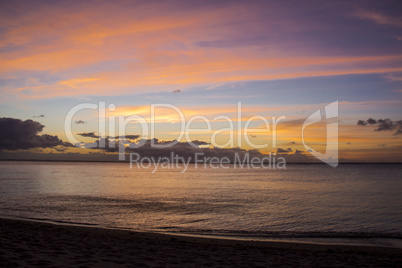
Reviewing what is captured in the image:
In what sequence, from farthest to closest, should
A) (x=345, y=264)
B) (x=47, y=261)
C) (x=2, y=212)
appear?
(x=2, y=212), (x=345, y=264), (x=47, y=261)

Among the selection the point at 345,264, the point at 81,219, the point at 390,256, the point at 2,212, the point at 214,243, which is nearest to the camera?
the point at 345,264

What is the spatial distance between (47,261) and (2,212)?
2319cm

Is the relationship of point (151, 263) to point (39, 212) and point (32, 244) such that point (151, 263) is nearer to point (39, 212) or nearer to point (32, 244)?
point (32, 244)

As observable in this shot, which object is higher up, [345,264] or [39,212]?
[345,264]

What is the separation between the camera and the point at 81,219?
26.1 meters

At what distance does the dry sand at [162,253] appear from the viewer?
11000mm

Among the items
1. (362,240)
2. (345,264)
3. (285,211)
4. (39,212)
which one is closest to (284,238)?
(362,240)

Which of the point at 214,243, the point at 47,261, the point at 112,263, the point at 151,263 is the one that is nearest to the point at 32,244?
the point at 47,261

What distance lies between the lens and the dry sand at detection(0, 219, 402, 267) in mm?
11000

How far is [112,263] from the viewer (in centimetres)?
1088

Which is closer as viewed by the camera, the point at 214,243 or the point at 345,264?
the point at 345,264

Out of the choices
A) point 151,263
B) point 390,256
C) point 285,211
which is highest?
point 151,263

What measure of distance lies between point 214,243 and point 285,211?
1664 centimetres

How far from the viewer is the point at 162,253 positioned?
1348 centimetres
